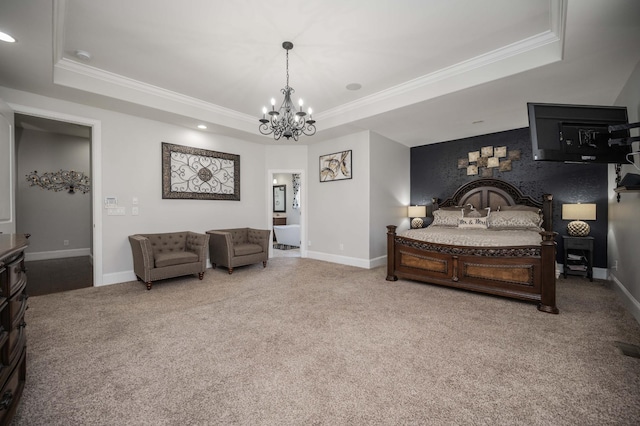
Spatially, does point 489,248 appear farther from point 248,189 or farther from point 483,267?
point 248,189

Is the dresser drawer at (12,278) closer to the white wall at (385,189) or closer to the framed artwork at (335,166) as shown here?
the white wall at (385,189)

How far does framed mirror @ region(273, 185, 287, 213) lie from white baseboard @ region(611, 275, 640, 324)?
330 inches

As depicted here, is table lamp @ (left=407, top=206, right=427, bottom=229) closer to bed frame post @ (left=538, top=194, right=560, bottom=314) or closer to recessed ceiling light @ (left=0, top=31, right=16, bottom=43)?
bed frame post @ (left=538, top=194, right=560, bottom=314)

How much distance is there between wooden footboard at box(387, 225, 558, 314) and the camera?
3.09 meters

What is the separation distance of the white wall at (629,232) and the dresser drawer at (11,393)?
4755 mm

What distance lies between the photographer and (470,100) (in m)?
3.80

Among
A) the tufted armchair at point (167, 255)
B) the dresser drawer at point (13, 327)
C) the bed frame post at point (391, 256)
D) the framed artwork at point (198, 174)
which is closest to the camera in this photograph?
the dresser drawer at point (13, 327)

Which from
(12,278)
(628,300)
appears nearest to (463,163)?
(628,300)

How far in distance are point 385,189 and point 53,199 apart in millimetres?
7182

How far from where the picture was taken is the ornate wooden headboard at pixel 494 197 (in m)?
4.83

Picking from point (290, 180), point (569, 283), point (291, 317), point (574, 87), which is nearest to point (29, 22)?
point (291, 317)

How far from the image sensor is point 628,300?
309cm

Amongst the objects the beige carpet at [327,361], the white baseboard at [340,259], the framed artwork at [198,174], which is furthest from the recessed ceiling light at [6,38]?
the white baseboard at [340,259]

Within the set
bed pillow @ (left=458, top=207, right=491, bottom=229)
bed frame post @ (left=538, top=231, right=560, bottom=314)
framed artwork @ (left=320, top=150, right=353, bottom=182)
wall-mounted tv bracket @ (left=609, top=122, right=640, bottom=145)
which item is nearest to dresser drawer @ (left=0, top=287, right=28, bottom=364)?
wall-mounted tv bracket @ (left=609, top=122, right=640, bottom=145)
